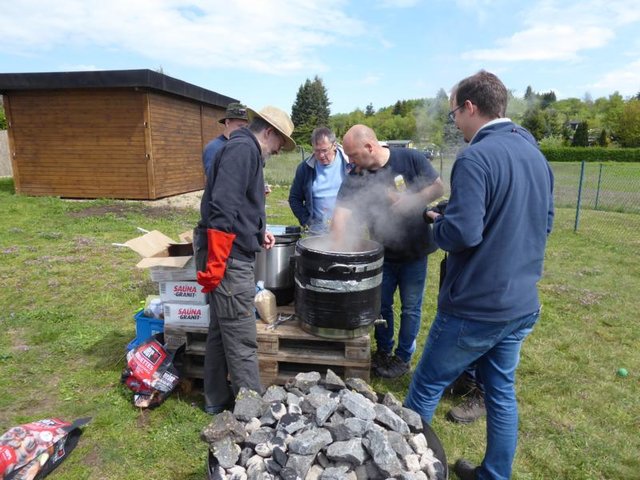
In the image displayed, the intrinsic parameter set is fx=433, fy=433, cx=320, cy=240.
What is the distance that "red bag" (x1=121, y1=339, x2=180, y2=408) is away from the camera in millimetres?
2992

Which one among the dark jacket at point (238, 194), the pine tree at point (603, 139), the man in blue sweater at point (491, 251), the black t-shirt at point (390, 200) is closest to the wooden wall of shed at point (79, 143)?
the black t-shirt at point (390, 200)

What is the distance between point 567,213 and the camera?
39.5 feet

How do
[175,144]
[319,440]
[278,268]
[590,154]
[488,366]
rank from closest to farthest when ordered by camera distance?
[319,440] < [488,366] < [278,268] < [175,144] < [590,154]

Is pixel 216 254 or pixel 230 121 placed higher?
pixel 230 121

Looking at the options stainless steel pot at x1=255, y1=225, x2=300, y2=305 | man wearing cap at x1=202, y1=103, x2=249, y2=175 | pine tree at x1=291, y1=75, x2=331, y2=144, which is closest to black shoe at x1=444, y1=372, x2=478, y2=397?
stainless steel pot at x1=255, y1=225, x2=300, y2=305

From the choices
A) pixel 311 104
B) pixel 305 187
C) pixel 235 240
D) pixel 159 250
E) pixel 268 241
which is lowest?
pixel 159 250

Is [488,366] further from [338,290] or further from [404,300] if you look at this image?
[404,300]

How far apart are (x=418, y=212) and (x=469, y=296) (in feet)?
4.04

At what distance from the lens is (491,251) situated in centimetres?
194

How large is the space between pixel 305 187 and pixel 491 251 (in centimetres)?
252

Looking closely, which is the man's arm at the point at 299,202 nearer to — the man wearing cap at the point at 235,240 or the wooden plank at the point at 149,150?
the man wearing cap at the point at 235,240

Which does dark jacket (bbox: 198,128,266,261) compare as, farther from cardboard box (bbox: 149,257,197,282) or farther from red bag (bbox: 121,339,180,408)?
red bag (bbox: 121,339,180,408)

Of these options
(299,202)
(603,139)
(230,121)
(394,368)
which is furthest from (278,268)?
(603,139)

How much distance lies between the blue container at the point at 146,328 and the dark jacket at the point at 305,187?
5.15ft
